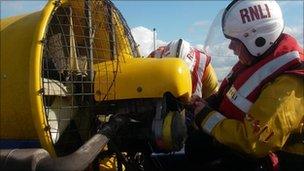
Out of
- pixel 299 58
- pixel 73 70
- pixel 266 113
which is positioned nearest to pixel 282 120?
pixel 266 113

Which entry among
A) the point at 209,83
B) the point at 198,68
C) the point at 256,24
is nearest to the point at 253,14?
the point at 256,24

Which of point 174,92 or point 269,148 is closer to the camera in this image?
point 269,148

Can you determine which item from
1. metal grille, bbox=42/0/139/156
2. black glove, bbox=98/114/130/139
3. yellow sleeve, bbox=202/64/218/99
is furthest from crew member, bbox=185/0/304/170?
yellow sleeve, bbox=202/64/218/99

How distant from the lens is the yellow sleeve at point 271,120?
11.4ft

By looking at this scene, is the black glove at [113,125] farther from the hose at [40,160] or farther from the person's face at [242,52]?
the person's face at [242,52]

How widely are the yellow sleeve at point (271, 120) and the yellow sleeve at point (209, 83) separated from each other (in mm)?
2818

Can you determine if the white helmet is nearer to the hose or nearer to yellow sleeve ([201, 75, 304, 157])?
yellow sleeve ([201, 75, 304, 157])

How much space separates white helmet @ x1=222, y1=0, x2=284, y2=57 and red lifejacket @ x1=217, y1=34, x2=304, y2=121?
79 mm

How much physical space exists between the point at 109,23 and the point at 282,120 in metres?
1.66

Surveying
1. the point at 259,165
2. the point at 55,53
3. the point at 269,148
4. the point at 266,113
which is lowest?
the point at 259,165

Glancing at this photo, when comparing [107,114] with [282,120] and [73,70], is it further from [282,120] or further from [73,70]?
[282,120]

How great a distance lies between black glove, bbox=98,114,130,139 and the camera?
12.3 ft

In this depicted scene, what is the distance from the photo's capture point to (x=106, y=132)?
374cm

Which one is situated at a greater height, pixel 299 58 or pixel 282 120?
pixel 299 58
